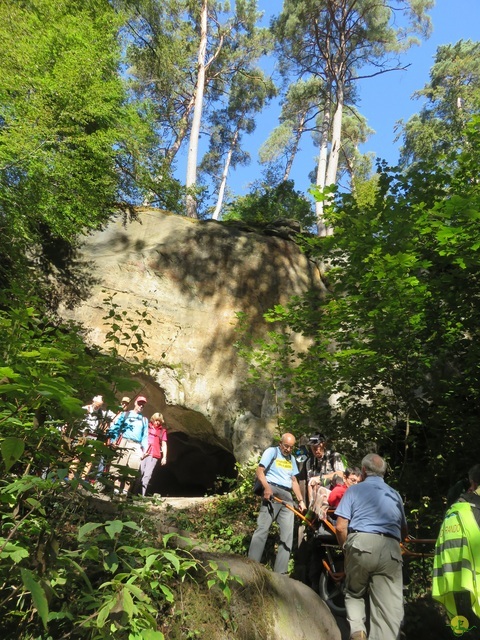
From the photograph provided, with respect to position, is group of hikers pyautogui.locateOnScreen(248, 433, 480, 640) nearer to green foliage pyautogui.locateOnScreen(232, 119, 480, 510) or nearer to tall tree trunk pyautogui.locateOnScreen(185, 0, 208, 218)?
green foliage pyautogui.locateOnScreen(232, 119, 480, 510)

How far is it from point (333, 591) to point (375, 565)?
1837mm

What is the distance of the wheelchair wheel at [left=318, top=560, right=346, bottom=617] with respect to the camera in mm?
4648

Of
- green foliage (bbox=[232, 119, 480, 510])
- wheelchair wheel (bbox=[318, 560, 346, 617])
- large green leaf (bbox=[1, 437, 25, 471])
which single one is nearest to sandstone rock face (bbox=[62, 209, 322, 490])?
green foliage (bbox=[232, 119, 480, 510])

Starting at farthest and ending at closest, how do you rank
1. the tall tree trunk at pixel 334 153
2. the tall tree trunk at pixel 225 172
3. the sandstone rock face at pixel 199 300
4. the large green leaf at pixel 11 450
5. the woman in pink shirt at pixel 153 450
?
the tall tree trunk at pixel 225 172 → the tall tree trunk at pixel 334 153 → the sandstone rock face at pixel 199 300 → the woman in pink shirt at pixel 153 450 → the large green leaf at pixel 11 450

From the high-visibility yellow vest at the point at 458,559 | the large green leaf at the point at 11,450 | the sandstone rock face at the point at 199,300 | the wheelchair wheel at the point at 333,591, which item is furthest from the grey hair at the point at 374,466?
the sandstone rock face at the point at 199,300

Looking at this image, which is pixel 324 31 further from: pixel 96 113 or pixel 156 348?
pixel 156 348

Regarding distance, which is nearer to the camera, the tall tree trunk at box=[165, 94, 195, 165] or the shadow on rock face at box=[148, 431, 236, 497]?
the shadow on rock face at box=[148, 431, 236, 497]

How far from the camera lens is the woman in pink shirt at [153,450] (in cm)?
708

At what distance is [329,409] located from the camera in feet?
22.0

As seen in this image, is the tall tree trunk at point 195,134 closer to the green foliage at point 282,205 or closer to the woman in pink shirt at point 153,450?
the green foliage at point 282,205

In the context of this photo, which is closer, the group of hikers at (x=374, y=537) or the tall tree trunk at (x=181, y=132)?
the group of hikers at (x=374, y=537)

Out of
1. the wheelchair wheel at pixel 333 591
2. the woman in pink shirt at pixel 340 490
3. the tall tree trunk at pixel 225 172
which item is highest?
the tall tree trunk at pixel 225 172

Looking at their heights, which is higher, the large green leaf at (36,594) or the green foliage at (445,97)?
the green foliage at (445,97)

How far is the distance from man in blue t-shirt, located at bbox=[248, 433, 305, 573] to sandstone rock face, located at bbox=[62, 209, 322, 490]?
360cm
